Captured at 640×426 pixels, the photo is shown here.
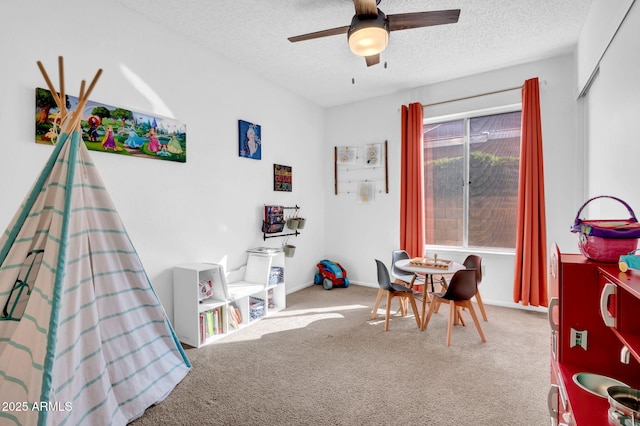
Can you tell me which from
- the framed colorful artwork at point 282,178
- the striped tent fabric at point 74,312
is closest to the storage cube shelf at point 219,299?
the striped tent fabric at point 74,312

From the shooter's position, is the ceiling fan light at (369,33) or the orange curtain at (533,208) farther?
the orange curtain at (533,208)

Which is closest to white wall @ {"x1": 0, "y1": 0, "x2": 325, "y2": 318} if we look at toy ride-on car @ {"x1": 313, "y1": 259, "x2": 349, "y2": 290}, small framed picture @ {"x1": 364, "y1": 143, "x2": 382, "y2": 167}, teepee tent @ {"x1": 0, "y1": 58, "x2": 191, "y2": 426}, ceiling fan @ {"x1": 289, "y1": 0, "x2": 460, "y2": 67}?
toy ride-on car @ {"x1": 313, "y1": 259, "x2": 349, "y2": 290}

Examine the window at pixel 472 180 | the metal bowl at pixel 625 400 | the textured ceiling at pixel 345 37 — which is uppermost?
the textured ceiling at pixel 345 37

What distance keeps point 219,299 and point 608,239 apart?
9.24 feet

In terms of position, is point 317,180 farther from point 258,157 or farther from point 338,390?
point 338,390

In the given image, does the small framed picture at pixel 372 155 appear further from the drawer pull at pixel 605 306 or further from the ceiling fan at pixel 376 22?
the drawer pull at pixel 605 306

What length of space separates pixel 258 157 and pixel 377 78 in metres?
1.80

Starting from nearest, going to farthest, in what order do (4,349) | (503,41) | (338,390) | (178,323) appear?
(4,349) → (338,390) → (178,323) → (503,41)

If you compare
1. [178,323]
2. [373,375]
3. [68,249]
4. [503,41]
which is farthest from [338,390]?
[503,41]

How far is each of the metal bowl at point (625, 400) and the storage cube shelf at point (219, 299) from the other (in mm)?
2620

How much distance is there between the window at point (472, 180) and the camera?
12.6ft

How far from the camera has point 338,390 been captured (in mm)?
2115

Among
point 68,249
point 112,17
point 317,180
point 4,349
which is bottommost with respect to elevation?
point 4,349

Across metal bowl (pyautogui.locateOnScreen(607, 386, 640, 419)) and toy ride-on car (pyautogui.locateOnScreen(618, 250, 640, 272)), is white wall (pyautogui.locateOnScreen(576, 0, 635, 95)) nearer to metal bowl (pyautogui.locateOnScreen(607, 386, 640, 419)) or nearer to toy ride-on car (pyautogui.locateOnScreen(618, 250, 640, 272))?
toy ride-on car (pyautogui.locateOnScreen(618, 250, 640, 272))
